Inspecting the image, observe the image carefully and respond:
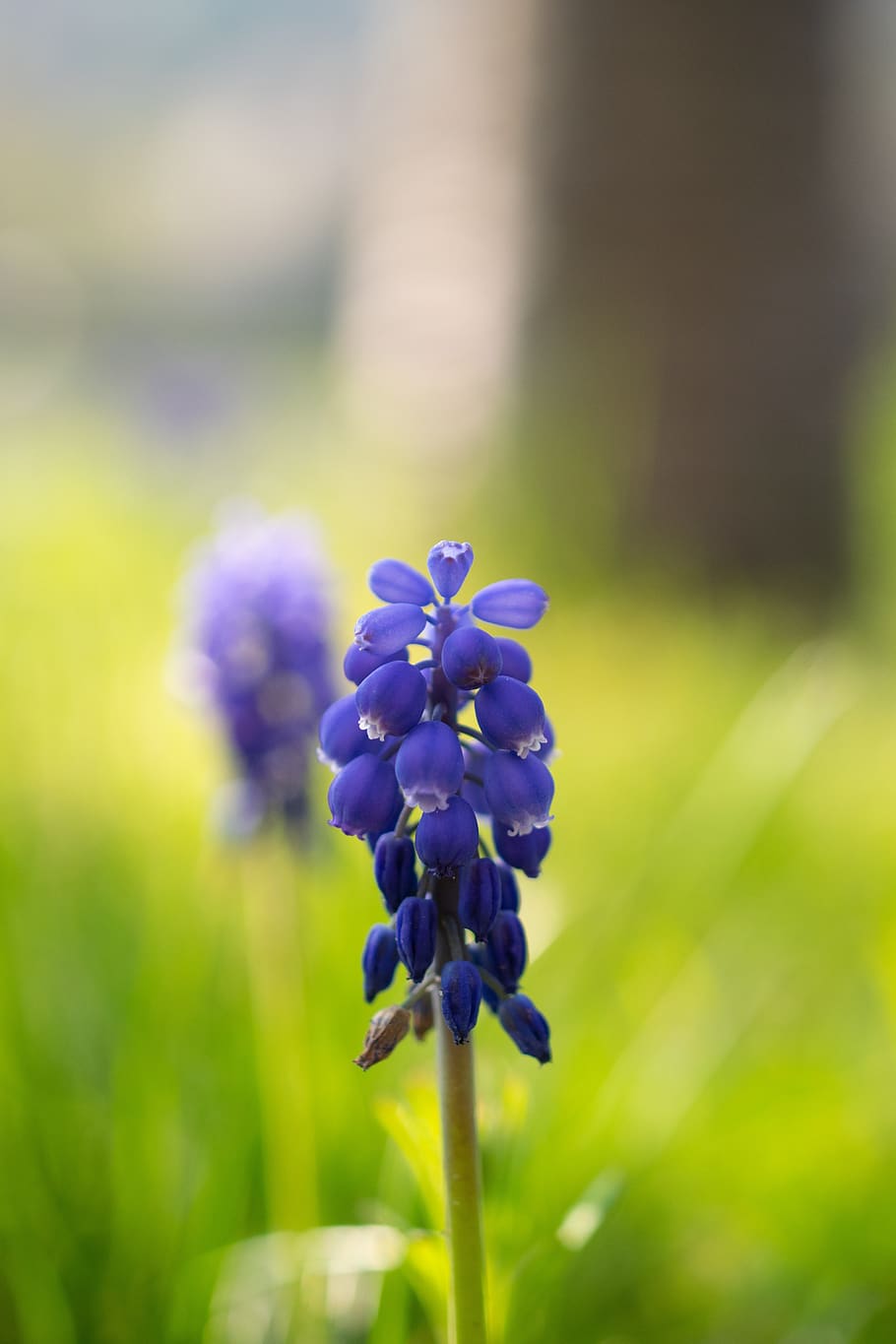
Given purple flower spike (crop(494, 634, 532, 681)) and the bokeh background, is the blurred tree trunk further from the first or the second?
purple flower spike (crop(494, 634, 532, 681))

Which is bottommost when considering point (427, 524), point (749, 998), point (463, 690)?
point (749, 998)

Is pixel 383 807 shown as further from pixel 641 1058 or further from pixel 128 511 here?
pixel 128 511

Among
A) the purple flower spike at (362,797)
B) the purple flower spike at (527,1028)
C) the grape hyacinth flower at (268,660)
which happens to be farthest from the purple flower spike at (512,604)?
the grape hyacinth flower at (268,660)

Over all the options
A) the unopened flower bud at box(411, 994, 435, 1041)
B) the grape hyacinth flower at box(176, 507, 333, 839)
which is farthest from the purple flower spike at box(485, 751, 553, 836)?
the grape hyacinth flower at box(176, 507, 333, 839)

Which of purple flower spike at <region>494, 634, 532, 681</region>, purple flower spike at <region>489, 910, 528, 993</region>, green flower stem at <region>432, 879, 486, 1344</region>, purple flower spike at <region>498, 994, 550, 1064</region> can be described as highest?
purple flower spike at <region>494, 634, 532, 681</region>

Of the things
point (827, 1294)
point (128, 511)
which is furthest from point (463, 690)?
point (128, 511)

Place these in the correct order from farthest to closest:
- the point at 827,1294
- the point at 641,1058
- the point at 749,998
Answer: the point at 749,998 → the point at 641,1058 → the point at 827,1294

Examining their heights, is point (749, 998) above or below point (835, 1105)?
above

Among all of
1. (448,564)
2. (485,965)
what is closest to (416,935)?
(485,965)
